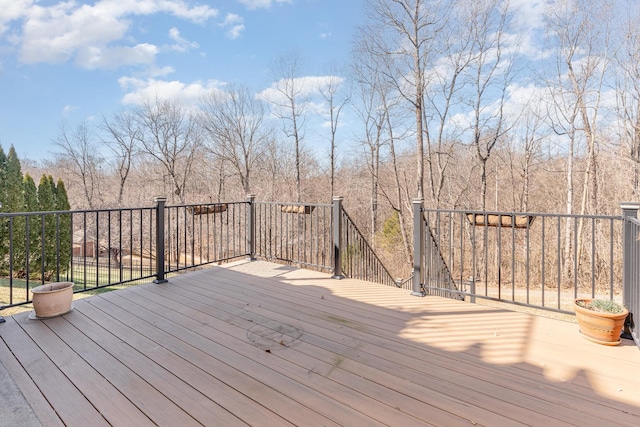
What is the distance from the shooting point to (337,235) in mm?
3955

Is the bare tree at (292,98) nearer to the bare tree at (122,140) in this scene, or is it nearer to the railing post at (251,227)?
the bare tree at (122,140)

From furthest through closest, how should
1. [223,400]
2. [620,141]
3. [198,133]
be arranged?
[198,133] < [620,141] < [223,400]

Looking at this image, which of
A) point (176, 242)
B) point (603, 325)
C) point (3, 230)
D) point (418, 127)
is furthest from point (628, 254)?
point (3, 230)

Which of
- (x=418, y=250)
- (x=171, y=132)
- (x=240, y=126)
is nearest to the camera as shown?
(x=418, y=250)

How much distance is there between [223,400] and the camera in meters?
1.54

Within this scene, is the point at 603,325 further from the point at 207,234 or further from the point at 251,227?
the point at 207,234

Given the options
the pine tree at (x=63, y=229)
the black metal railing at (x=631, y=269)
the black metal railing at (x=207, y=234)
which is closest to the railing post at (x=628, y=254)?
the black metal railing at (x=631, y=269)

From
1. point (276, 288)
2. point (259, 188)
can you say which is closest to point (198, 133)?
point (259, 188)

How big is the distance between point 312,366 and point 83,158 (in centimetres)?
2609

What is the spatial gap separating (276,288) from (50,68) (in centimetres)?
2592

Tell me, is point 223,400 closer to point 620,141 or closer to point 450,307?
point 450,307

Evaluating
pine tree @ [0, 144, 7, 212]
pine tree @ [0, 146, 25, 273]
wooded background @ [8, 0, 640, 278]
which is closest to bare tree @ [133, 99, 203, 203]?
wooded background @ [8, 0, 640, 278]

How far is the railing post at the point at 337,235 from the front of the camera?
3.94 m

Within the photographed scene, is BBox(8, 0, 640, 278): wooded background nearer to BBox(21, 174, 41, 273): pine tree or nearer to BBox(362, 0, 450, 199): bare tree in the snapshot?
BBox(362, 0, 450, 199): bare tree
